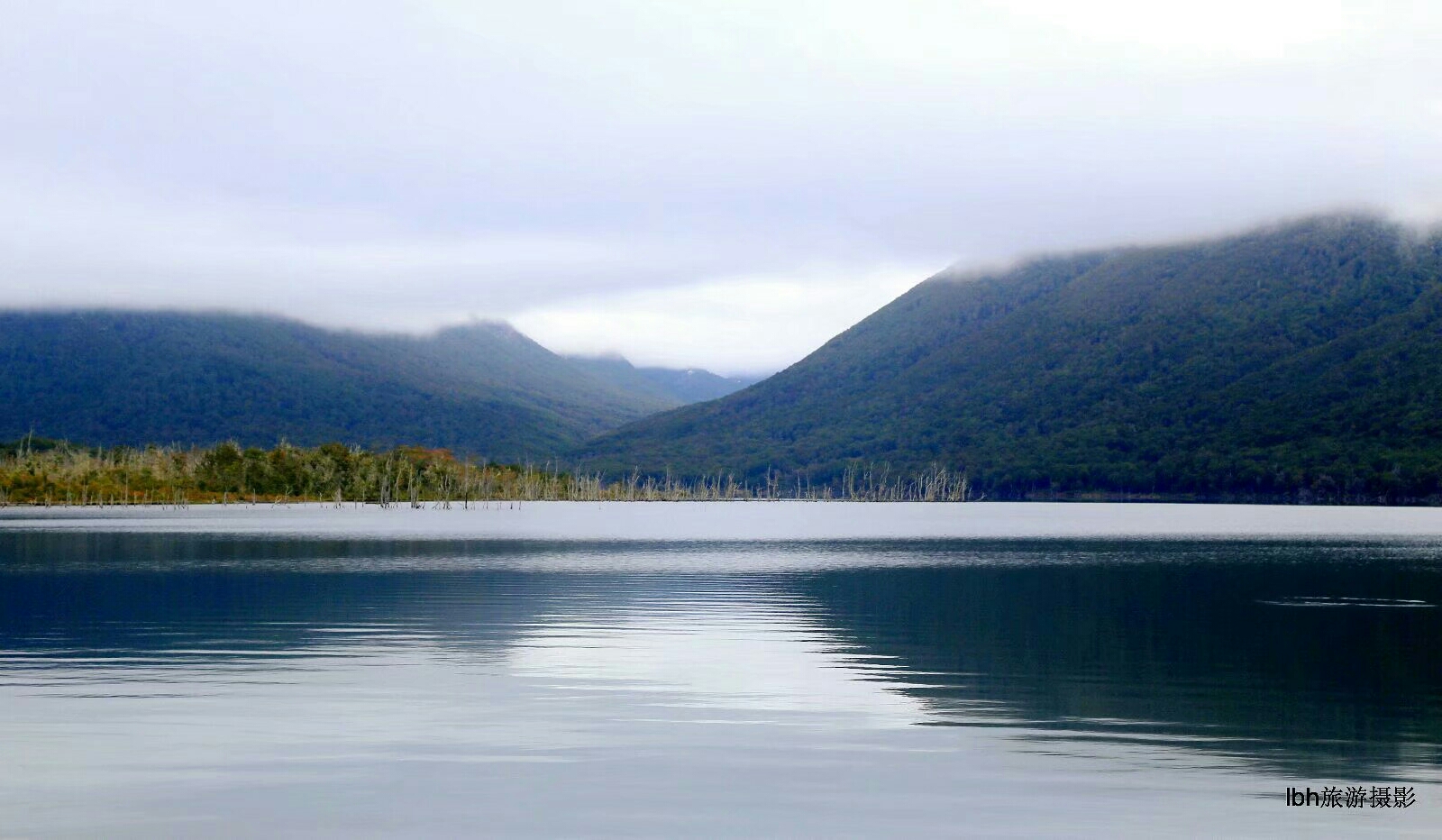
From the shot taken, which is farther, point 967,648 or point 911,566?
point 911,566

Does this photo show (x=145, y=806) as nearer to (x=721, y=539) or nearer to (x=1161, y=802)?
(x=1161, y=802)

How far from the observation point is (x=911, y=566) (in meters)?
64.9

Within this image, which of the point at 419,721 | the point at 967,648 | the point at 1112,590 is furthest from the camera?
the point at 1112,590

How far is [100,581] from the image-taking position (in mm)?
53438

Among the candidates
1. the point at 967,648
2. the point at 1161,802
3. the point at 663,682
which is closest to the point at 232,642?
the point at 663,682

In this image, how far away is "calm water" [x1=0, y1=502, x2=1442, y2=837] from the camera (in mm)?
16406

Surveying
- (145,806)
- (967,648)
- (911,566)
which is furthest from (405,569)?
(145,806)

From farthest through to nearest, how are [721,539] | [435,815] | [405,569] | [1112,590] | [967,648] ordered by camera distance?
[721,539] < [405,569] < [1112,590] < [967,648] < [435,815]

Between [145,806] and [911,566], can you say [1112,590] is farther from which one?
[145,806]

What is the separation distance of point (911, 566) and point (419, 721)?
44869 mm

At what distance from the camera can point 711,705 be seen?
2414 cm

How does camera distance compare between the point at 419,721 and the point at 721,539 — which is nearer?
the point at 419,721

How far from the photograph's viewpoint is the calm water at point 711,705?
16.4 m

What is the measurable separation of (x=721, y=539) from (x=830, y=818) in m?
83.8
